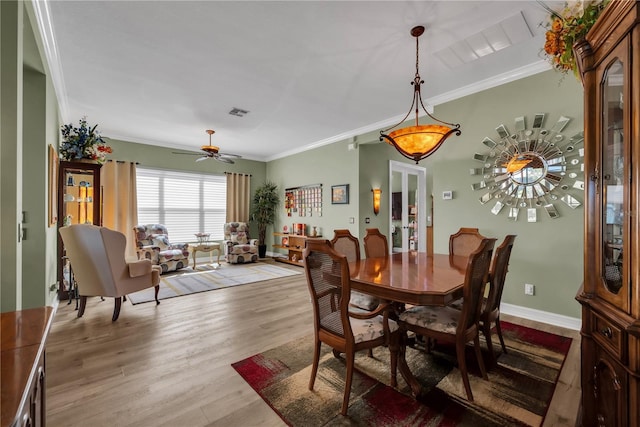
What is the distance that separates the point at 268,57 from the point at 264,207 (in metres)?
4.92

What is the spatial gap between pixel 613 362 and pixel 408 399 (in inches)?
42.9

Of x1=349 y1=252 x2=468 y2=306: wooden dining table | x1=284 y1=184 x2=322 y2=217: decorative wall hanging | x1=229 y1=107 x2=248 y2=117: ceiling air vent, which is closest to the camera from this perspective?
x1=349 y1=252 x2=468 y2=306: wooden dining table

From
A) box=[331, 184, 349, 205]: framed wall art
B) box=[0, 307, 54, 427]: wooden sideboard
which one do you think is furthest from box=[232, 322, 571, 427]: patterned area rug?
box=[331, 184, 349, 205]: framed wall art

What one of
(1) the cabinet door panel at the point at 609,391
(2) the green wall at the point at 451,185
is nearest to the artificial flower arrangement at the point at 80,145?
(2) the green wall at the point at 451,185

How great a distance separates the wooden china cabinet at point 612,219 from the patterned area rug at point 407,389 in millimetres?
498

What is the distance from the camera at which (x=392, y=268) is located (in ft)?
7.55

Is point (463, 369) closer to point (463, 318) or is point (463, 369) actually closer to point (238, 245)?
point (463, 318)

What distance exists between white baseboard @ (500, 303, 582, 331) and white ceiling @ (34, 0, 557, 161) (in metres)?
2.50

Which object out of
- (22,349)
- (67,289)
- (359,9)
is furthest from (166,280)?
(359,9)

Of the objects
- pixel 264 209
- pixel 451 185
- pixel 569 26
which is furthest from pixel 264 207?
pixel 569 26

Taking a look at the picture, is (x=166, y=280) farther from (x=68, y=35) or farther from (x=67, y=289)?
(x=68, y=35)

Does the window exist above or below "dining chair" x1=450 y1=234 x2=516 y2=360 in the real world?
above

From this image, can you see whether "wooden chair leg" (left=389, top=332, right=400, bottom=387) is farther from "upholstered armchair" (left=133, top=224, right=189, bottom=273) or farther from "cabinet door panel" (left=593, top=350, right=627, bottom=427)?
"upholstered armchair" (left=133, top=224, right=189, bottom=273)

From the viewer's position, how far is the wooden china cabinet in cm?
99
